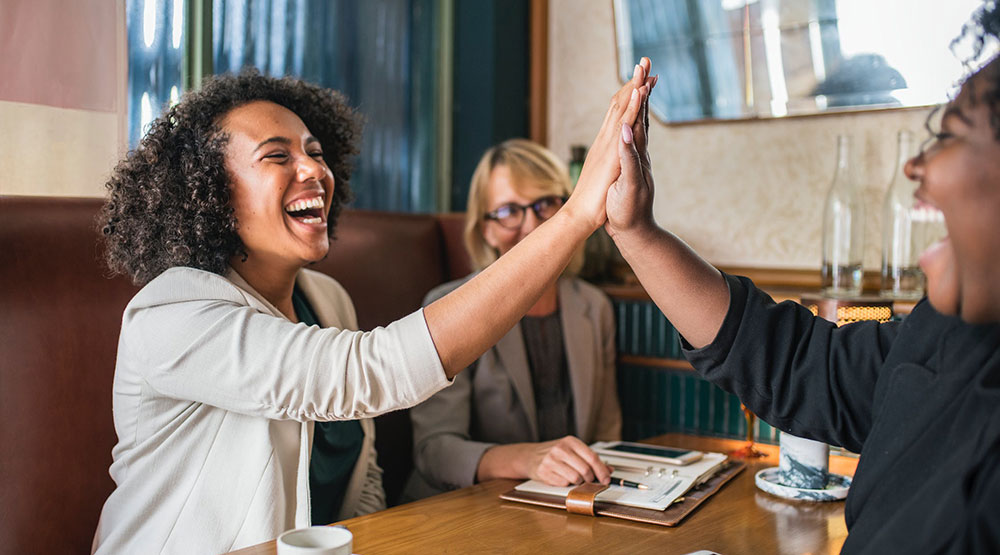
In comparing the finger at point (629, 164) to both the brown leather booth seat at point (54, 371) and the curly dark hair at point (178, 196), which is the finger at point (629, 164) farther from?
the brown leather booth seat at point (54, 371)

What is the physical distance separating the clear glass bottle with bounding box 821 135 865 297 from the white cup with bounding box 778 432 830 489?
36.3 inches

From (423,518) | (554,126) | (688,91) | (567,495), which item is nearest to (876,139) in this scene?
(688,91)

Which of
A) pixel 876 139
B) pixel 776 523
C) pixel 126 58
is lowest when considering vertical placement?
pixel 776 523

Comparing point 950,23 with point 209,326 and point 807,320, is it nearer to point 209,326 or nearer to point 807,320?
point 807,320

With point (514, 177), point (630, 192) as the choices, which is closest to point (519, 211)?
point (514, 177)

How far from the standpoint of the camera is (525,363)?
2.12 m

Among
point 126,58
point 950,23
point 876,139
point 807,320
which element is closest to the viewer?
point 807,320

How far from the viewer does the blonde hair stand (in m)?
2.24

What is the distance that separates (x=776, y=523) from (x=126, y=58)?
1.76 m

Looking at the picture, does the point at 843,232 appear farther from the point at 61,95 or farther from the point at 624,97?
the point at 61,95

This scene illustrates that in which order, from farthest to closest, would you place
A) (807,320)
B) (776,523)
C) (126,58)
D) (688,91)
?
(688,91) < (126,58) < (776,523) < (807,320)

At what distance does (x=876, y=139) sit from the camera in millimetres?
2324

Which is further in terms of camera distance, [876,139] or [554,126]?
[554,126]

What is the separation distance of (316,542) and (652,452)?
822mm
